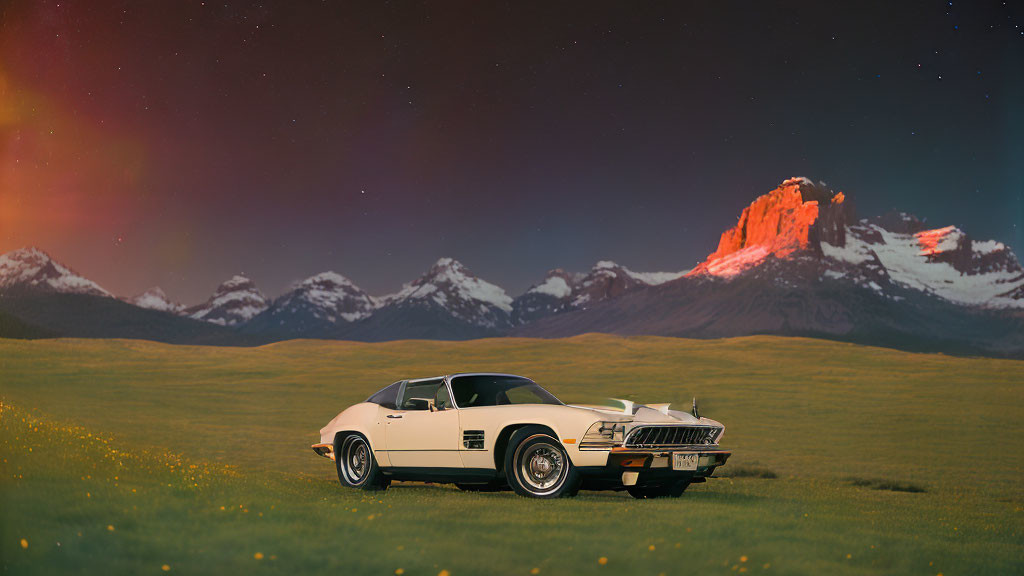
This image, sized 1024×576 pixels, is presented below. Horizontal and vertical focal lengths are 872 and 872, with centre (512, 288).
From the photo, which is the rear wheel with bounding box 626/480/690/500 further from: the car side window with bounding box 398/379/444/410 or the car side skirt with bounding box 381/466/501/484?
the car side window with bounding box 398/379/444/410

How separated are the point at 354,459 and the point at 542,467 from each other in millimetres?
3367

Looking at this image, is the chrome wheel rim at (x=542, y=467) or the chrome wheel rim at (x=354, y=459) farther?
Answer: the chrome wheel rim at (x=354, y=459)

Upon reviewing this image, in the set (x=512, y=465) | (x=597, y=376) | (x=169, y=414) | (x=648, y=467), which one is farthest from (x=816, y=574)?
(x=597, y=376)

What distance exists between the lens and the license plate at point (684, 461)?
9625 millimetres

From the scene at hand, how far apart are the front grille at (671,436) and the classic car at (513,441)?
0.01 metres


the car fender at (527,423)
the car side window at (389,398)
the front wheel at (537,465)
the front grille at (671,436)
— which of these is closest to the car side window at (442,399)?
the car fender at (527,423)

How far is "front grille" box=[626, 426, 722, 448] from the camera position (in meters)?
9.40

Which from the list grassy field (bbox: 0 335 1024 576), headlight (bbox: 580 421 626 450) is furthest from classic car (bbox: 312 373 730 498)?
grassy field (bbox: 0 335 1024 576)

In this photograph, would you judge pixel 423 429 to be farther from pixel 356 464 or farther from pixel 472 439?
pixel 356 464

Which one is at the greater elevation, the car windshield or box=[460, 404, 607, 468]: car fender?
the car windshield

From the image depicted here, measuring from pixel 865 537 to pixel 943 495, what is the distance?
6.68m

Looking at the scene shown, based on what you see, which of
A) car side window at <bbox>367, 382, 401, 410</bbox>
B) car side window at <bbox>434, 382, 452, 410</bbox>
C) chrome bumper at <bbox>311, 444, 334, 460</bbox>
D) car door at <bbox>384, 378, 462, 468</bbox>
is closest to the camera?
car door at <bbox>384, 378, 462, 468</bbox>

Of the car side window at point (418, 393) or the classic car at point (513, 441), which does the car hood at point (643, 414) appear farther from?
the car side window at point (418, 393)

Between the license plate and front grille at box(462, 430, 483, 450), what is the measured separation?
221 cm
